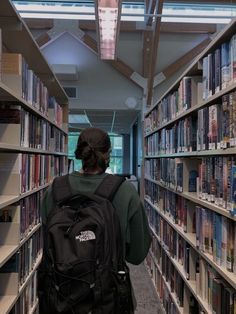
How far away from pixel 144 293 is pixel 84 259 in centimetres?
281

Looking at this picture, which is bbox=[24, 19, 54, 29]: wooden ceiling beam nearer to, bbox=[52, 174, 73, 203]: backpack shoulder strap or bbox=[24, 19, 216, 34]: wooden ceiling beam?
bbox=[24, 19, 216, 34]: wooden ceiling beam

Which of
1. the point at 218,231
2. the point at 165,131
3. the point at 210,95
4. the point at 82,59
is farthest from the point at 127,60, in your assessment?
the point at 218,231

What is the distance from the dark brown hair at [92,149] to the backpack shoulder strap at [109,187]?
0.30 ft

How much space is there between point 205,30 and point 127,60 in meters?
1.43

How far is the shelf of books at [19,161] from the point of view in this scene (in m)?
1.99

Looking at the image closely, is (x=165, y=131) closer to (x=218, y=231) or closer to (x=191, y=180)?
(x=191, y=180)

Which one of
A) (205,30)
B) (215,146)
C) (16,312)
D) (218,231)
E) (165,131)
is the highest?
(205,30)

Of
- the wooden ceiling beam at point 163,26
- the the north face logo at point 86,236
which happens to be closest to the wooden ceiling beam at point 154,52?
the wooden ceiling beam at point 163,26

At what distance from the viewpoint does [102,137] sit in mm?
1562

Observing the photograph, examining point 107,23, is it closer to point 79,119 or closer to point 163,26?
Answer: point 163,26

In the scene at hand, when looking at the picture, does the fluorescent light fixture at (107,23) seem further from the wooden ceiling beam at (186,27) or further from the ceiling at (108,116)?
the ceiling at (108,116)

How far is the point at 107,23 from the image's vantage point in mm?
3582

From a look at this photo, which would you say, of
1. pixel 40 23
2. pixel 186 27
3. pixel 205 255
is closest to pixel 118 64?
pixel 186 27

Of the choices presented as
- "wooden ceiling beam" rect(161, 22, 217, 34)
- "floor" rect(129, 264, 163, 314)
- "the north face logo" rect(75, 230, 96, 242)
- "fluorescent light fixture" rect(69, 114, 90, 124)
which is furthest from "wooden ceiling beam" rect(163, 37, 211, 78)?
"the north face logo" rect(75, 230, 96, 242)
